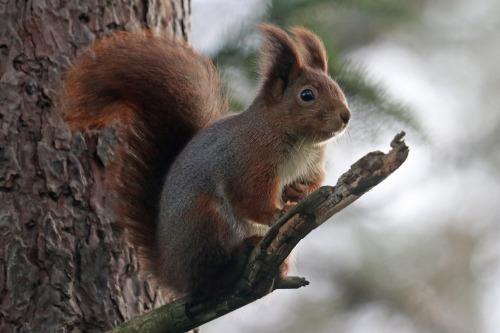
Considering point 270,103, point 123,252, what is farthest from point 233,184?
point 123,252

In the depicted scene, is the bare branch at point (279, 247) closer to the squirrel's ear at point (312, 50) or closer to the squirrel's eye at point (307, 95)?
the squirrel's eye at point (307, 95)

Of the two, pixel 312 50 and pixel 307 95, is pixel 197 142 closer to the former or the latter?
pixel 307 95

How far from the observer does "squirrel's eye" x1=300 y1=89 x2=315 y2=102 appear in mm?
1838

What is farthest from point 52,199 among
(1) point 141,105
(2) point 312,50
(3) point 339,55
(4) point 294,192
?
(3) point 339,55

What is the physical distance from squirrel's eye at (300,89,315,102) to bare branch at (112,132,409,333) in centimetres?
48

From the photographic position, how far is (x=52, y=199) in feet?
6.47

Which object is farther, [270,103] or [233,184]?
[270,103]

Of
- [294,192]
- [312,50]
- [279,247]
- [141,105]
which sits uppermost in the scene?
[312,50]

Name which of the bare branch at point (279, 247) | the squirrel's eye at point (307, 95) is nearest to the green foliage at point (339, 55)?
the squirrel's eye at point (307, 95)

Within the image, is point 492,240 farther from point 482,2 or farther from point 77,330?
point 77,330

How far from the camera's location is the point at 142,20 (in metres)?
2.26

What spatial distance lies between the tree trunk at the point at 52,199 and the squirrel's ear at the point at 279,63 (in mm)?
551

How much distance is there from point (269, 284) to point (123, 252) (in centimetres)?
64

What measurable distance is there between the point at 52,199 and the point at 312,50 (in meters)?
0.87
